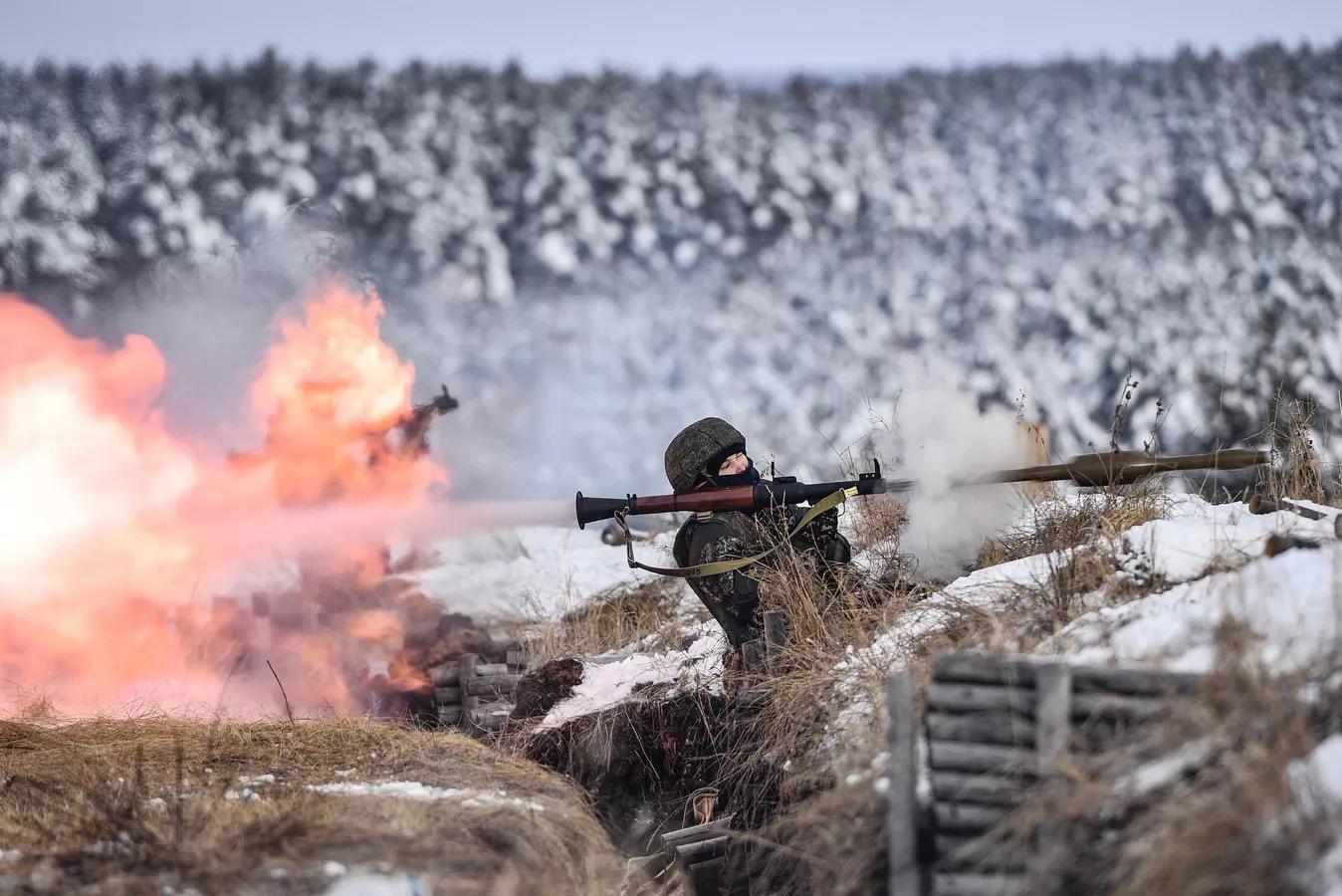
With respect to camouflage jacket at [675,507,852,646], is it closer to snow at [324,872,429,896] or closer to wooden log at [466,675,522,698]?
wooden log at [466,675,522,698]

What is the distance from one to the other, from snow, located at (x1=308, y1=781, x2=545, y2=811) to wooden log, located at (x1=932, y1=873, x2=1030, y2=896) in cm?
180

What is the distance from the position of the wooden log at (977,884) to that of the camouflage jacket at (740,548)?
283 cm

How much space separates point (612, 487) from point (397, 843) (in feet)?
29.8

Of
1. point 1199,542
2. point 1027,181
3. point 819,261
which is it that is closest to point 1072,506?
point 1199,542

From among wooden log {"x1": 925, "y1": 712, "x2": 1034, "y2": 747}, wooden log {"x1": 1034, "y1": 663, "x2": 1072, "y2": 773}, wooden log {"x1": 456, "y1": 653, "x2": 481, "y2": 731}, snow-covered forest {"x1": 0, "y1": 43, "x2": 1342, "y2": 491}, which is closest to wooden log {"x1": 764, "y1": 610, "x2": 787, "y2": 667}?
wooden log {"x1": 925, "y1": 712, "x2": 1034, "y2": 747}

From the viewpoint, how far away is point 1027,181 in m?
18.8

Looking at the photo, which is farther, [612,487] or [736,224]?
[736,224]

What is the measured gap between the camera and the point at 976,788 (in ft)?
11.2

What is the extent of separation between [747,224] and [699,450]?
1146cm

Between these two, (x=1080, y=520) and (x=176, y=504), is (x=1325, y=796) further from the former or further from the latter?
(x=176, y=504)

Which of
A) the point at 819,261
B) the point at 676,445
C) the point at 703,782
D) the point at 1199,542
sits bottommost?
the point at 703,782

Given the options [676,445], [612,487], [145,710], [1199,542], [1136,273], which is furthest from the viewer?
[1136,273]

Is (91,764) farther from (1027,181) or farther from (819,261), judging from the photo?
(1027,181)

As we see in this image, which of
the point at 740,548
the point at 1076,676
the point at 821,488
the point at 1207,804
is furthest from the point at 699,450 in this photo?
the point at 1207,804
